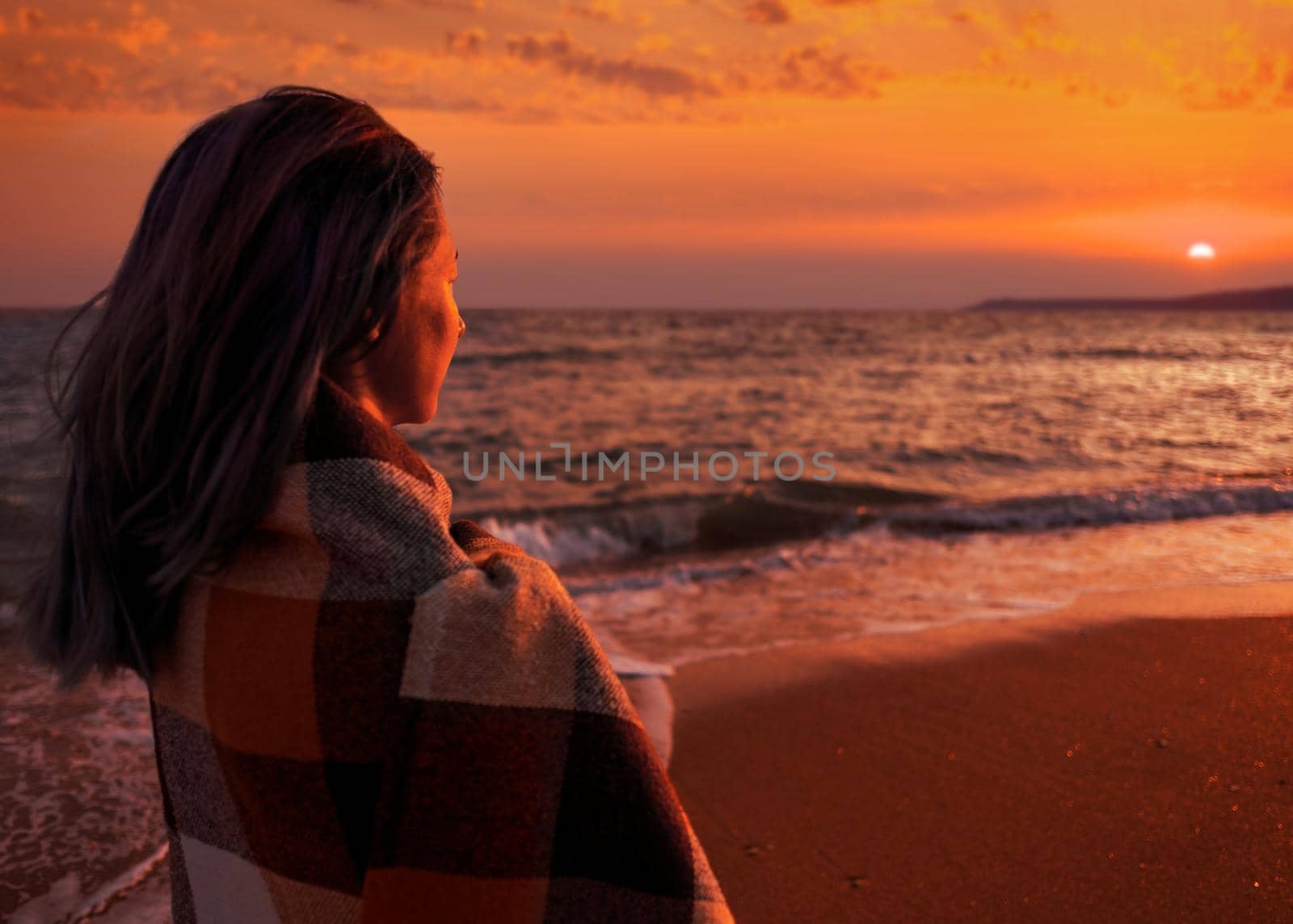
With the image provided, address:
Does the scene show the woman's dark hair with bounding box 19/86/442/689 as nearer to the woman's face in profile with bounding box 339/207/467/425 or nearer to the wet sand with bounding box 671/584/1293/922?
the woman's face in profile with bounding box 339/207/467/425

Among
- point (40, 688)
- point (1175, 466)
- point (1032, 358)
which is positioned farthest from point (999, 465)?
point (1032, 358)

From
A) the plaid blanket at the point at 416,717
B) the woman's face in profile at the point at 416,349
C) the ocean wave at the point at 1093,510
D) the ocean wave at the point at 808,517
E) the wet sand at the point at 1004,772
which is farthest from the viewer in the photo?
the ocean wave at the point at 1093,510

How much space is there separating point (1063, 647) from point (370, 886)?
4.76 meters

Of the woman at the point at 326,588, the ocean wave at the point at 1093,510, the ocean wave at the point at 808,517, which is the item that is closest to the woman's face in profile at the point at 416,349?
the woman at the point at 326,588

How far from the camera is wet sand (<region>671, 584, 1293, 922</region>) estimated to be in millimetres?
2953

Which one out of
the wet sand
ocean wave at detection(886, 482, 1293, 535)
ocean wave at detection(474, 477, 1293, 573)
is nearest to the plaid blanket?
the wet sand

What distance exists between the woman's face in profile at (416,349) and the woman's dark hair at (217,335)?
0.03 m

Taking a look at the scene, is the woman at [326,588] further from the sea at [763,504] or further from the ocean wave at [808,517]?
the ocean wave at [808,517]

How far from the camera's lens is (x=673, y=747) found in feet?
13.8

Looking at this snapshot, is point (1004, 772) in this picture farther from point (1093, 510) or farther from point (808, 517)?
point (1093, 510)

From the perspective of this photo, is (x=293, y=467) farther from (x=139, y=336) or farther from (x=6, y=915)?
(x=6, y=915)

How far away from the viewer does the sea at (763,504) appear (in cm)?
377

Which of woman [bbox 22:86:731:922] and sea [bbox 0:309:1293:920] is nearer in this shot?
woman [bbox 22:86:731:922]

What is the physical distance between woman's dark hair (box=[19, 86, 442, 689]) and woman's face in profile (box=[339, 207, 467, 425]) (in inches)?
1.2
